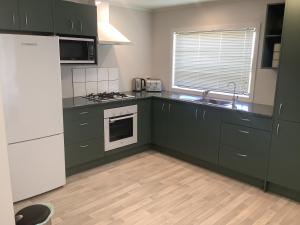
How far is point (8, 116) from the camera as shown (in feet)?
8.26

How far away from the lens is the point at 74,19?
3.24m

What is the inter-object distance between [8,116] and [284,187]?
298 centimetres

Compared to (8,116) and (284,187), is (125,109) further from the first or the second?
(284,187)

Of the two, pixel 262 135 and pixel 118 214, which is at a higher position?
pixel 262 135

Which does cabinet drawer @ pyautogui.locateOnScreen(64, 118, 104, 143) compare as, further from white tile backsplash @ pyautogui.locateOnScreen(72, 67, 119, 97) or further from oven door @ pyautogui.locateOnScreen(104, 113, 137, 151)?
white tile backsplash @ pyautogui.locateOnScreen(72, 67, 119, 97)

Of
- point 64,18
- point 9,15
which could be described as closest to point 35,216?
point 9,15

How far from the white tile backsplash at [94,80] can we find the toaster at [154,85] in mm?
542

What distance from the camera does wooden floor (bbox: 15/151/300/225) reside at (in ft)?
8.28

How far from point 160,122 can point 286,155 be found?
186 centimetres

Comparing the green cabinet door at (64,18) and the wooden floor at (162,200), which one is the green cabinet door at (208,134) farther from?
the green cabinet door at (64,18)

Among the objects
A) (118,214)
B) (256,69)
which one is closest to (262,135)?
(256,69)

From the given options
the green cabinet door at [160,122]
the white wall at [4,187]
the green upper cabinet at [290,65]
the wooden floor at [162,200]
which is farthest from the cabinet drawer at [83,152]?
the green upper cabinet at [290,65]

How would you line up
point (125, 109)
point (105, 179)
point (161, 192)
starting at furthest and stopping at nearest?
point (125, 109)
point (105, 179)
point (161, 192)

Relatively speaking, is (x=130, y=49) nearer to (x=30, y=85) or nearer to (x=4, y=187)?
(x=30, y=85)
